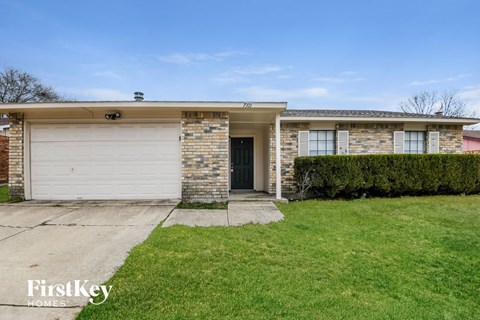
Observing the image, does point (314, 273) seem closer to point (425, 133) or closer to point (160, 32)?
point (425, 133)

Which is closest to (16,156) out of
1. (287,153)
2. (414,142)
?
(287,153)

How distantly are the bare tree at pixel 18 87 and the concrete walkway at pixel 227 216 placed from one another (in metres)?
25.0

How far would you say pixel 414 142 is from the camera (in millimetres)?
9461

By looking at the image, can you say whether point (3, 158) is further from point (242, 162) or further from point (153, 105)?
point (242, 162)

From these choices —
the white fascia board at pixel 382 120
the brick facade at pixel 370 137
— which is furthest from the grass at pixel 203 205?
the brick facade at pixel 370 137

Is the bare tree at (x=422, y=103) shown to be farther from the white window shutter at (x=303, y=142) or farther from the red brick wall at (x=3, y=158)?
the red brick wall at (x=3, y=158)

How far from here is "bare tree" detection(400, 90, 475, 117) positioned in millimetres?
30188

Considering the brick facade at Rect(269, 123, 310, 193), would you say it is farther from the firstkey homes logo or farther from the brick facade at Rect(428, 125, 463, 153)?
the firstkey homes logo

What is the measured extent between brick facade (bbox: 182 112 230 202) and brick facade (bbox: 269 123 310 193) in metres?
2.19

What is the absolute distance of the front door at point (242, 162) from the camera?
31.4 ft

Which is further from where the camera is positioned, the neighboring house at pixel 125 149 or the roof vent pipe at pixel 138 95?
the roof vent pipe at pixel 138 95

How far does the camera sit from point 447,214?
576 centimetres

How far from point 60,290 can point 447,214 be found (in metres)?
7.56

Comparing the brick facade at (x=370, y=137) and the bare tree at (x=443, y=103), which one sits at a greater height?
the bare tree at (x=443, y=103)
